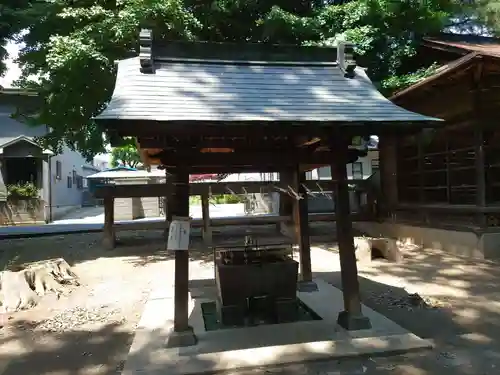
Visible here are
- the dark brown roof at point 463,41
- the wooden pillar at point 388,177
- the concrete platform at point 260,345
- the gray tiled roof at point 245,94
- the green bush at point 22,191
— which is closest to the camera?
the concrete platform at point 260,345

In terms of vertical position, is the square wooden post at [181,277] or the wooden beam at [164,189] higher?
the wooden beam at [164,189]

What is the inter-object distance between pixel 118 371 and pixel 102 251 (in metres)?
7.59

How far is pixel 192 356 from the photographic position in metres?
4.07

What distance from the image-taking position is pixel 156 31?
368 inches

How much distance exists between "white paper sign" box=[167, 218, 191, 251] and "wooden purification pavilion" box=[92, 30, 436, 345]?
0.43 feet

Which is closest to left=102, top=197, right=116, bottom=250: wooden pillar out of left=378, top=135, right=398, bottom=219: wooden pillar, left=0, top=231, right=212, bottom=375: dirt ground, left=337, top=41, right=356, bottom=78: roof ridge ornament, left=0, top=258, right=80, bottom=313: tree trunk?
left=0, top=231, right=212, bottom=375: dirt ground

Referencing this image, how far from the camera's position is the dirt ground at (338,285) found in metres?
4.01

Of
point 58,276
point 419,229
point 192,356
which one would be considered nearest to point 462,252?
point 419,229

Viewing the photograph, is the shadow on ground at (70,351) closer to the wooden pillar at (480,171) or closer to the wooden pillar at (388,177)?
the wooden pillar at (480,171)

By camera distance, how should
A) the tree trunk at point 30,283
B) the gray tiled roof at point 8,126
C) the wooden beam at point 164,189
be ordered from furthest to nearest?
the gray tiled roof at point 8,126, the wooden beam at point 164,189, the tree trunk at point 30,283

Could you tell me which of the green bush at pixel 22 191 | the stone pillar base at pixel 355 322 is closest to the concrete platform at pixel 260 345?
the stone pillar base at pixel 355 322

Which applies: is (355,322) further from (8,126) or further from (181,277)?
(8,126)

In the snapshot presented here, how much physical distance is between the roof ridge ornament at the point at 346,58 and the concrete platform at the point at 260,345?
118 inches

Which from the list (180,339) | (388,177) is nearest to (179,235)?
(180,339)
